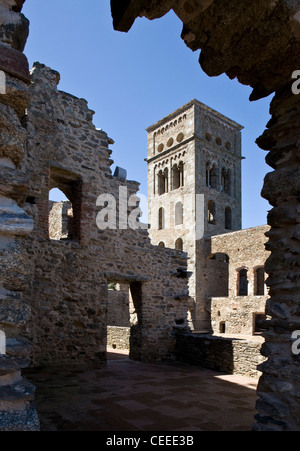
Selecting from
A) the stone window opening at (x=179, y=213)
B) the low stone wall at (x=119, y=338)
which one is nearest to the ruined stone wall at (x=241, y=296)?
the stone window opening at (x=179, y=213)

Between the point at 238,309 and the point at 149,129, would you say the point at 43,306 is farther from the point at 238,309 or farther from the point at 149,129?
the point at 149,129

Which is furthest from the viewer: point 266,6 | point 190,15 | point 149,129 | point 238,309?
point 149,129

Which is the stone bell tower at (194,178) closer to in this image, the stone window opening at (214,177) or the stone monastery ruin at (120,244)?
the stone window opening at (214,177)

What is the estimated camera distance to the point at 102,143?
31.1 ft

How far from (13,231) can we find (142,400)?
445 cm

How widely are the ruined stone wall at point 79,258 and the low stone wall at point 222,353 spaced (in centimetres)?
65

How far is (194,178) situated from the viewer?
2766cm

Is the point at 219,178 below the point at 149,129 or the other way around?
below

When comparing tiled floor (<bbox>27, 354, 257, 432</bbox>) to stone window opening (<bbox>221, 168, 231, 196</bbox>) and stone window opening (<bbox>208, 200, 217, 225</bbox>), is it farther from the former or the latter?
stone window opening (<bbox>221, 168, 231, 196</bbox>)

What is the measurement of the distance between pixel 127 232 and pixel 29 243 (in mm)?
2901

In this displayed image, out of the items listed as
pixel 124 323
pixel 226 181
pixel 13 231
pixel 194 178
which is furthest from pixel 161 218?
pixel 13 231

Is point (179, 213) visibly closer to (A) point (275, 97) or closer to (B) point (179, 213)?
(B) point (179, 213)

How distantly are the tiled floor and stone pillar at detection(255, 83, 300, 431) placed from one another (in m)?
1.61
